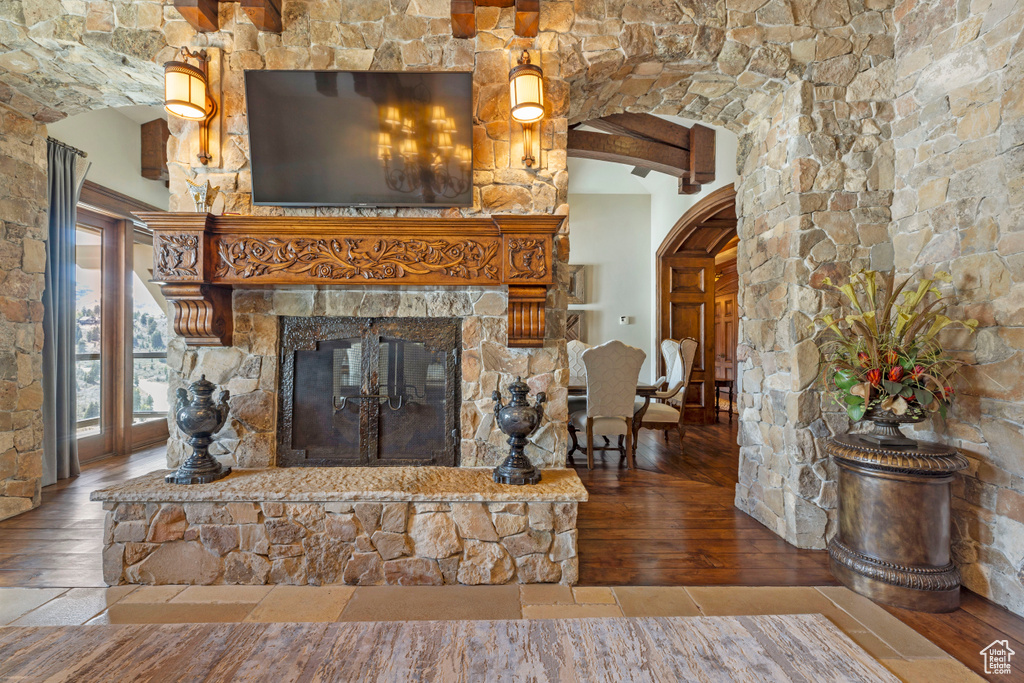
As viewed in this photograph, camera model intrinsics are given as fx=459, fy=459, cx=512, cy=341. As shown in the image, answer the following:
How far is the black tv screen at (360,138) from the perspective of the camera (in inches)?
97.7

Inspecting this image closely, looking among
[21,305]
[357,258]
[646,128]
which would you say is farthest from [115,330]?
[646,128]

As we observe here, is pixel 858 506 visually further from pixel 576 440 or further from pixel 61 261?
pixel 61 261

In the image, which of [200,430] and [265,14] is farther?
[265,14]

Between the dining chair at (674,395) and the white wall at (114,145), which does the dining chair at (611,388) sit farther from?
the white wall at (114,145)

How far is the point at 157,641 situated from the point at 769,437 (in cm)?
300

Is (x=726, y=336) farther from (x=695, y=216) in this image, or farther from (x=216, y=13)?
(x=216, y=13)

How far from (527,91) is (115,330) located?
4.42 m

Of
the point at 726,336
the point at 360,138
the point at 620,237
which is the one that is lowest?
the point at 726,336

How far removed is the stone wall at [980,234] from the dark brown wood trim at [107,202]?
5387 millimetres

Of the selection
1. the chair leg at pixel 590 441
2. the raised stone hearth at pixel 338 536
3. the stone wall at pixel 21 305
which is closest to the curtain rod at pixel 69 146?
the stone wall at pixel 21 305

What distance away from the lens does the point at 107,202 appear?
4051 mm

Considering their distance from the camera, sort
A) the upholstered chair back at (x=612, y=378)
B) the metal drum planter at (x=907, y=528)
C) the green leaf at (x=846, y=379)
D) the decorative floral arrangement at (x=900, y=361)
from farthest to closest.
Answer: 1. the upholstered chair back at (x=612, y=378)
2. the green leaf at (x=846, y=379)
3. the decorative floral arrangement at (x=900, y=361)
4. the metal drum planter at (x=907, y=528)

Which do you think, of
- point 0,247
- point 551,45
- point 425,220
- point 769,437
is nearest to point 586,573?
point 769,437

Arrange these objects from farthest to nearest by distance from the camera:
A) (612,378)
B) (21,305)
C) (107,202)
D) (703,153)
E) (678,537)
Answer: (703,153)
(107,202)
(612,378)
(21,305)
(678,537)
